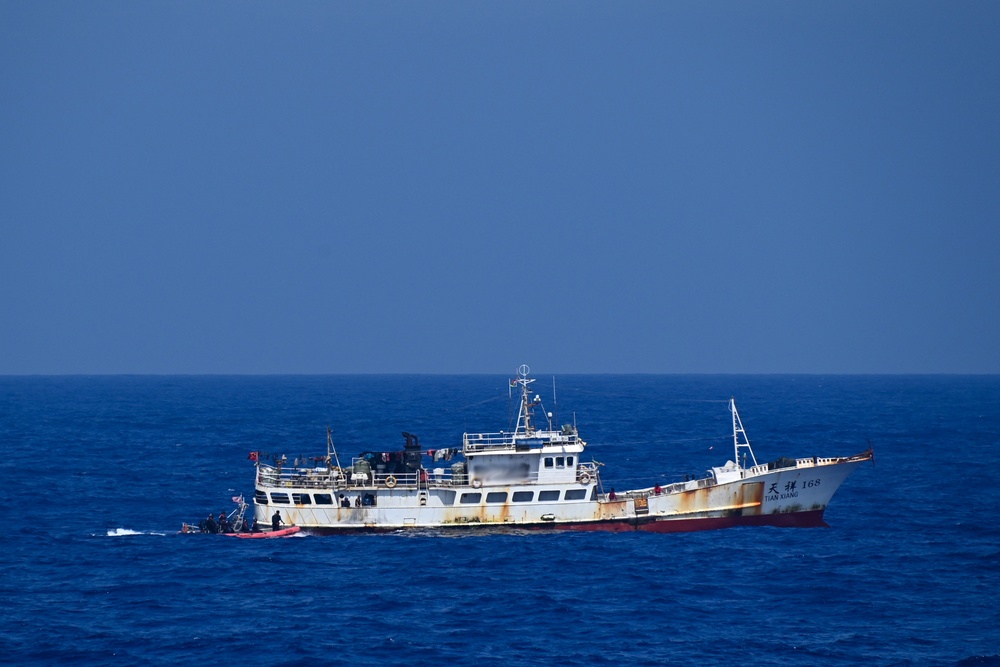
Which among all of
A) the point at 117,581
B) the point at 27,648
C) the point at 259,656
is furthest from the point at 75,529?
the point at 259,656

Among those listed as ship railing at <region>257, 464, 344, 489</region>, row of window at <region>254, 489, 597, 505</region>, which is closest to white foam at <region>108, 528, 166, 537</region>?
ship railing at <region>257, 464, 344, 489</region>

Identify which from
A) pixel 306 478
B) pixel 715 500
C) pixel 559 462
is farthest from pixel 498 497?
pixel 715 500

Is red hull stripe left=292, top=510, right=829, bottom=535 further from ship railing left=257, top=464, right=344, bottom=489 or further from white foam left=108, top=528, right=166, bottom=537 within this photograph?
white foam left=108, top=528, right=166, bottom=537

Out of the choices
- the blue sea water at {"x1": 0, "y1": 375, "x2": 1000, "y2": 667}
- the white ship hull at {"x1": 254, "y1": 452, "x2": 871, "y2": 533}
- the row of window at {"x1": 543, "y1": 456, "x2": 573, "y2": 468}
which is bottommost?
the blue sea water at {"x1": 0, "y1": 375, "x2": 1000, "y2": 667}

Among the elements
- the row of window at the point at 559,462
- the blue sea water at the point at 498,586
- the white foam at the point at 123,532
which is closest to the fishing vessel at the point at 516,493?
the row of window at the point at 559,462

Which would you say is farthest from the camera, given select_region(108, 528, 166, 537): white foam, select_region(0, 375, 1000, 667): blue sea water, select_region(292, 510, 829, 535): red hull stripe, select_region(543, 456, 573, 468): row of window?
select_region(108, 528, 166, 537): white foam

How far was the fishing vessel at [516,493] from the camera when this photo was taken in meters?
65.1

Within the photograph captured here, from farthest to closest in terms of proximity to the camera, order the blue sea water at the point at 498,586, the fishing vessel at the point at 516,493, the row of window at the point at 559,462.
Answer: the fishing vessel at the point at 516,493 → the row of window at the point at 559,462 → the blue sea water at the point at 498,586

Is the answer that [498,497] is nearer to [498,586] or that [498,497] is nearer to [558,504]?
[558,504]

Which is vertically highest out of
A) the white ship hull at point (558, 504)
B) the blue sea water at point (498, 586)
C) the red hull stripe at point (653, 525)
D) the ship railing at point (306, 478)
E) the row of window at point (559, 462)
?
the row of window at point (559, 462)

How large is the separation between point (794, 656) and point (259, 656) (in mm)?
20481

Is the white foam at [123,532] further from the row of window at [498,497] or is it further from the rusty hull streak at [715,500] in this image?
the rusty hull streak at [715,500]

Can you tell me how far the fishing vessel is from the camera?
65125 millimetres

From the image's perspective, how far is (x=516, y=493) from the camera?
Answer: 214ft
